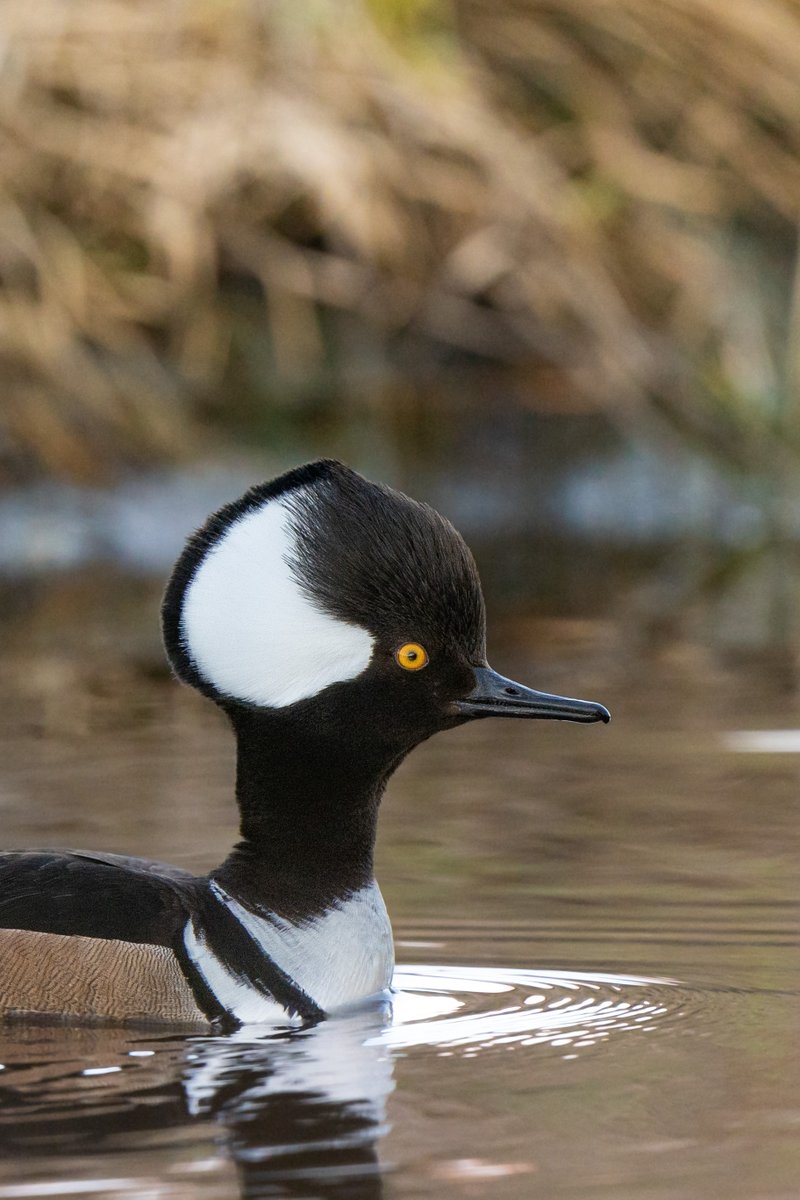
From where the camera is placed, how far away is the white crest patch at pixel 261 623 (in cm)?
421

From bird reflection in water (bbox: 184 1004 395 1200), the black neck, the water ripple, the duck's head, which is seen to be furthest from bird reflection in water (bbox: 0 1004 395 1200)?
the duck's head

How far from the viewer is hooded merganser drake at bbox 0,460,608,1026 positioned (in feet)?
13.8

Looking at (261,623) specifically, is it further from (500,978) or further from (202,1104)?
(202,1104)

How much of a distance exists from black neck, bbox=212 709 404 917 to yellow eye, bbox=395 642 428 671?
187 mm

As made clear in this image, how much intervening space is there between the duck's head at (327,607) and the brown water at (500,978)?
0.61m

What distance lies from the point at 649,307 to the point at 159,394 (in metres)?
2.84

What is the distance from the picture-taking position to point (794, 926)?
4.80m

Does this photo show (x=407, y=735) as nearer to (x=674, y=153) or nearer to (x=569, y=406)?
(x=569, y=406)

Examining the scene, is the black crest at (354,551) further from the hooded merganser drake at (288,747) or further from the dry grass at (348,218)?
the dry grass at (348,218)

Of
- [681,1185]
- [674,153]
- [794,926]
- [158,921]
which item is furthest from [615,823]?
[674,153]

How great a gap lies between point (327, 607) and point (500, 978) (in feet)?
2.73

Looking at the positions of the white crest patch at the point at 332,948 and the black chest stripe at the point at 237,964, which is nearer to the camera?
the black chest stripe at the point at 237,964

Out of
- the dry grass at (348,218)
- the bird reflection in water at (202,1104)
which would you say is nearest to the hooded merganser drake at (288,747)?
the bird reflection in water at (202,1104)

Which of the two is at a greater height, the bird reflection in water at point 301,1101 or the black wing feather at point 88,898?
the black wing feather at point 88,898
